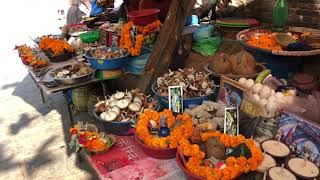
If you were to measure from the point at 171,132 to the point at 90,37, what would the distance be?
350 centimetres

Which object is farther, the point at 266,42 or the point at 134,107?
the point at 266,42

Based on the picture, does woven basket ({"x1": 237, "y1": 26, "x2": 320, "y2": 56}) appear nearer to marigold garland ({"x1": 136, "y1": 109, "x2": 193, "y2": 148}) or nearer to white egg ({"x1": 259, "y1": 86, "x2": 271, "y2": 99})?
white egg ({"x1": 259, "y1": 86, "x2": 271, "y2": 99})

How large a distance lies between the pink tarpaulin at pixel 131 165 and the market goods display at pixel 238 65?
1230 mm

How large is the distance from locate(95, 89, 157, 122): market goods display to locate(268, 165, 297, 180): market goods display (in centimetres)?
131

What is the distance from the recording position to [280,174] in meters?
2.00

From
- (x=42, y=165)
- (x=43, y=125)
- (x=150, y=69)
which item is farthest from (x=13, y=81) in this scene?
(x=150, y=69)

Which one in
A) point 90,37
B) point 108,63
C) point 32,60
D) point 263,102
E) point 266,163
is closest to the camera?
point 266,163

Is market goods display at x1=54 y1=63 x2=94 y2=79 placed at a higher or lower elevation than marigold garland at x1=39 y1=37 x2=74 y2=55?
lower

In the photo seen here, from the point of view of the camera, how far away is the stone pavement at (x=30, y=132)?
13.3ft

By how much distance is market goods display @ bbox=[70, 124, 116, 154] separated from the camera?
2.59 metres

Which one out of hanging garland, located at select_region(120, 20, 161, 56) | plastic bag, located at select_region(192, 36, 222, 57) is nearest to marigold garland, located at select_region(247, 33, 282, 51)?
plastic bag, located at select_region(192, 36, 222, 57)

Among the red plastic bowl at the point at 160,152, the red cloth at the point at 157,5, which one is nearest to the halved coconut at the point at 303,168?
the red plastic bowl at the point at 160,152

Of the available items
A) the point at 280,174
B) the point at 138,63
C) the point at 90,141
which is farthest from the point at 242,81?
the point at 138,63

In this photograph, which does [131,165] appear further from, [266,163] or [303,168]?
[303,168]
